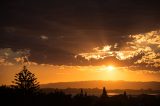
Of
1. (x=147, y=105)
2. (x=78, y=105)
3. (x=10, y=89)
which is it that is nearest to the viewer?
(x=10, y=89)

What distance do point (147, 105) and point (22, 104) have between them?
71.7 metres

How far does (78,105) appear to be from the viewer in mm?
89875

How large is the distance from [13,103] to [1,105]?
11.7 feet

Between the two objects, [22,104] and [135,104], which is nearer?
[22,104]

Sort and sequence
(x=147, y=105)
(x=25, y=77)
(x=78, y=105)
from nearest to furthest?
(x=25, y=77), (x=78, y=105), (x=147, y=105)

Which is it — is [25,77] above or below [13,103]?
above

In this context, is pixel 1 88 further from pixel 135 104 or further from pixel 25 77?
pixel 135 104

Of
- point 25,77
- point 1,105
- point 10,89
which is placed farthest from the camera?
point 10,89

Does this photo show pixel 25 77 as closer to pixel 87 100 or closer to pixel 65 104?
pixel 65 104

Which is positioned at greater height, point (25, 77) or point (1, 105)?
point (25, 77)

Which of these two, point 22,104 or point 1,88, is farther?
point 1,88

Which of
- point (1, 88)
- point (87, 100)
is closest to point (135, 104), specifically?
point (87, 100)

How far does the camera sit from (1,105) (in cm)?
7088

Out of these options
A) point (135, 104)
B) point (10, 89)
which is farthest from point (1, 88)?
point (135, 104)
